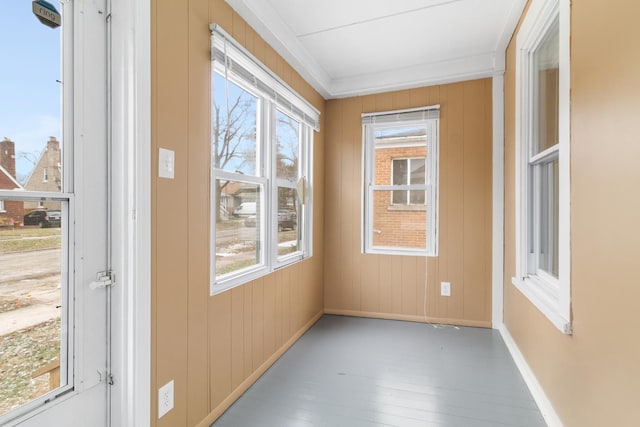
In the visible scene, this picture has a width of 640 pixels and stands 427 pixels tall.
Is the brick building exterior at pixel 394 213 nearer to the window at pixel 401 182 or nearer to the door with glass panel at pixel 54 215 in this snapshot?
the window at pixel 401 182

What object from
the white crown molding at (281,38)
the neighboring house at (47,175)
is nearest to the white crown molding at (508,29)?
the white crown molding at (281,38)

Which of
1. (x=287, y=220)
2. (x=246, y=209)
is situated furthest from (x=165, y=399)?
(x=287, y=220)

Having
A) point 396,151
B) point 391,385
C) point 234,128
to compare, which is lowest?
point 391,385

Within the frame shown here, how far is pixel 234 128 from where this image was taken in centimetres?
203

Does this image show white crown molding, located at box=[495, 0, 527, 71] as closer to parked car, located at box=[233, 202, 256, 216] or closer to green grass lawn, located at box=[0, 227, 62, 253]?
parked car, located at box=[233, 202, 256, 216]

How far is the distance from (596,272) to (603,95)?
673 millimetres

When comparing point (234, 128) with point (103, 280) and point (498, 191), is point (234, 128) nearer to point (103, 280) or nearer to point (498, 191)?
point (103, 280)

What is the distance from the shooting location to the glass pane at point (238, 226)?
1.90m

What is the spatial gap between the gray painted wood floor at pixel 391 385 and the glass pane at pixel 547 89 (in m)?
1.58

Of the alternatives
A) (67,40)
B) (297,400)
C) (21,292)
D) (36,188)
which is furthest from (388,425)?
(67,40)

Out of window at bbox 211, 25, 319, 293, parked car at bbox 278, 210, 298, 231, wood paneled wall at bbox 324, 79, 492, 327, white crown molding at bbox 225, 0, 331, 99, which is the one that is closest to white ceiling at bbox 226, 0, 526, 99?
white crown molding at bbox 225, 0, 331, 99

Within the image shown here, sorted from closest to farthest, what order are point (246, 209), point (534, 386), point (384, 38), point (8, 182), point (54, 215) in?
point (8, 182) → point (54, 215) → point (534, 386) → point (246, 209) → point (384, 38)

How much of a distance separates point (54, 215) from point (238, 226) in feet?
3.48

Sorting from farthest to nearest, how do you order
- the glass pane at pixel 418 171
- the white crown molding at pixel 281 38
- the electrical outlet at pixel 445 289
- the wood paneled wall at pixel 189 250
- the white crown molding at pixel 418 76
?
the glass pane at pixel 418 171
the electrical outlet at pixel 445 289
the white crown molding at pixel 418 76
the white crown molding at pixel 281 38
the wood paneled wall at pixel 189 250
